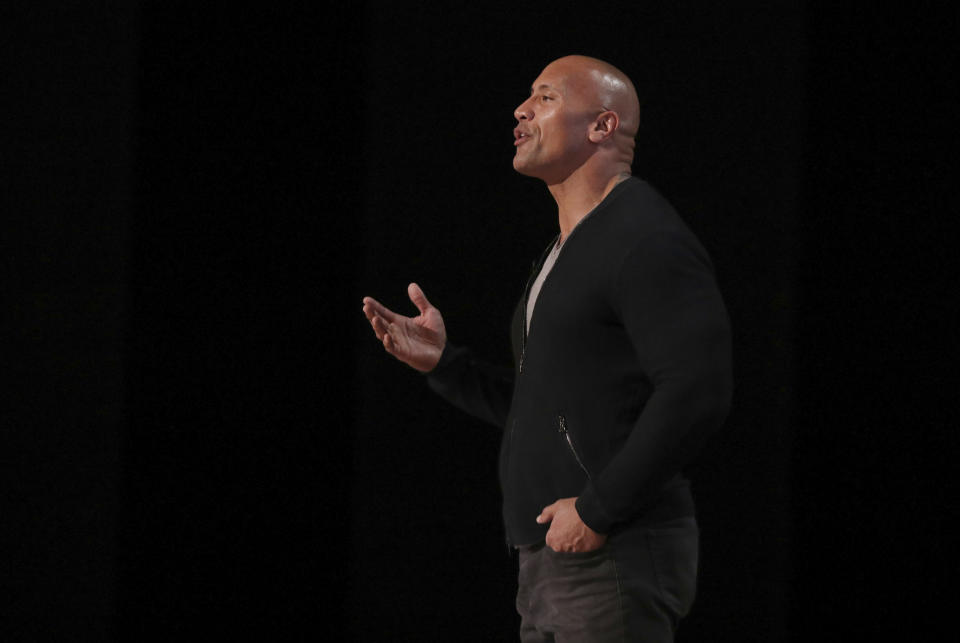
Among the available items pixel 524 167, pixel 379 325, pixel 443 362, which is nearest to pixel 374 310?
pixel 379 325

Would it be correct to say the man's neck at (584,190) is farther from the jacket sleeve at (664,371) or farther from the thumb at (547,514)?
the thumb at (547,514)

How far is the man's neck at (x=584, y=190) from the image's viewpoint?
1.91m

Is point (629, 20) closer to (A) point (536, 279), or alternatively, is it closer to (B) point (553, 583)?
(A) point (536, 279)

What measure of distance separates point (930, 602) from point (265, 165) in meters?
1.85

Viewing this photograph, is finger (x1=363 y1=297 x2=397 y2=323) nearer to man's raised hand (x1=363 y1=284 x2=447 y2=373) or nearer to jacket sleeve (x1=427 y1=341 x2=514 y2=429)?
man's raised hand (x1=363 y1=284 x2=447 y2=373)

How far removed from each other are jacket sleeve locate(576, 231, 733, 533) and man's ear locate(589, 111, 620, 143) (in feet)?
0.86

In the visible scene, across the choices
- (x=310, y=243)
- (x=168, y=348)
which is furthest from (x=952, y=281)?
(x=168, y=348)

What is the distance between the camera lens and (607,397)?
1.73 metres

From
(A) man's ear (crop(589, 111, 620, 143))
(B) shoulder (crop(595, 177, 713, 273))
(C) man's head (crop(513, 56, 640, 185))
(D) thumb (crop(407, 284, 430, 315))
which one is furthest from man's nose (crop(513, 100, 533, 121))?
(D) thumb (crop(407, 284, 430, 315))

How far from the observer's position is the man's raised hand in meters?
2.09

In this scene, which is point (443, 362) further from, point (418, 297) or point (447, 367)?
point (418, 297)

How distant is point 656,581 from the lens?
1.70 m

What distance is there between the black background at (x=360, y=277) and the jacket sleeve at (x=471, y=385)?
2.28 feet

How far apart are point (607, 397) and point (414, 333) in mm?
516
